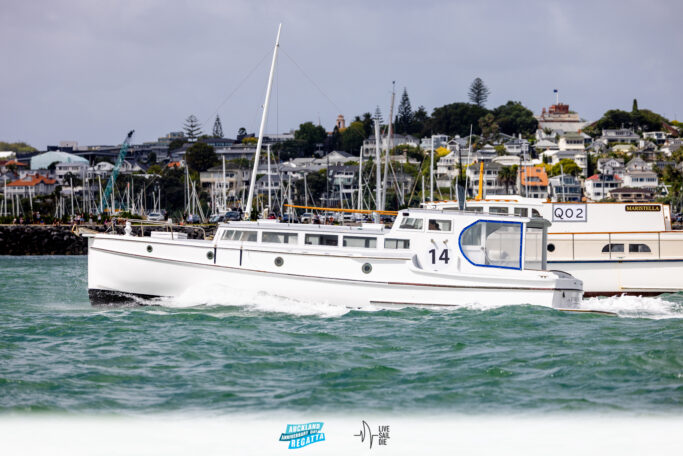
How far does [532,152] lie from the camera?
14688 centimetres

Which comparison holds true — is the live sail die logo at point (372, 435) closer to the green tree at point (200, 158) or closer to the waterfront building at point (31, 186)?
the green tree at point (200, 158)

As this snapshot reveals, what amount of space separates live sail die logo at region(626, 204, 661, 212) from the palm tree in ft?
270

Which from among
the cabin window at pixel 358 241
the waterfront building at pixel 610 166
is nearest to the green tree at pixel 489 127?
the waterfront building at pixel 610 166

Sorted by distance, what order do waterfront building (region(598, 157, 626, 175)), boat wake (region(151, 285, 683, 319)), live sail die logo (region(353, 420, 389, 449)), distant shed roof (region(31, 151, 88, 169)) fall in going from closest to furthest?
1. live sail die logo (region(353, 420, 389, 449))
2. boat wake (region(151, 285, 683, 319))
3. waterfront building (region(598, 157, 626, 175))
4. distant shed roof (region(31, 151, 88, 169))

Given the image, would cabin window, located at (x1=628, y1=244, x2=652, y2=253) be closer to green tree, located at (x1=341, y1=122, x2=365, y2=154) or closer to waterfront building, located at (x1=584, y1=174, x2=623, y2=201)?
waterfront building, located at (x1=584, y1=174, x2=623, y2=201)

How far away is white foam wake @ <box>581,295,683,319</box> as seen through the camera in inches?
700

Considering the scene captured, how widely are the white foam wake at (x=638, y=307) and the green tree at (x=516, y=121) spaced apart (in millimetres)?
149884

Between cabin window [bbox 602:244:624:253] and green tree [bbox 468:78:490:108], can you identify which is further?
green tree [bbox 468:78:490:108]

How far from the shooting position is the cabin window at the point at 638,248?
23.4 meters

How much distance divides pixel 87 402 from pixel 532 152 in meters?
142

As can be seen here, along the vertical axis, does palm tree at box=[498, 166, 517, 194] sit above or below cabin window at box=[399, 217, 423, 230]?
above


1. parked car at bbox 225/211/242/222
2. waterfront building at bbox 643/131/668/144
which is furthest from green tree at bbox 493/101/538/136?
parked car at bbox 225/211/242/222

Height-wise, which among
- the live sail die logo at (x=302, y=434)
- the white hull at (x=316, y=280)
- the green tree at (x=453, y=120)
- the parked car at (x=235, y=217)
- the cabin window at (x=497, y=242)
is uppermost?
the green tree at (x=453, y=120)

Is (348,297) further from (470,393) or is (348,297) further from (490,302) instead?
(470,393)
